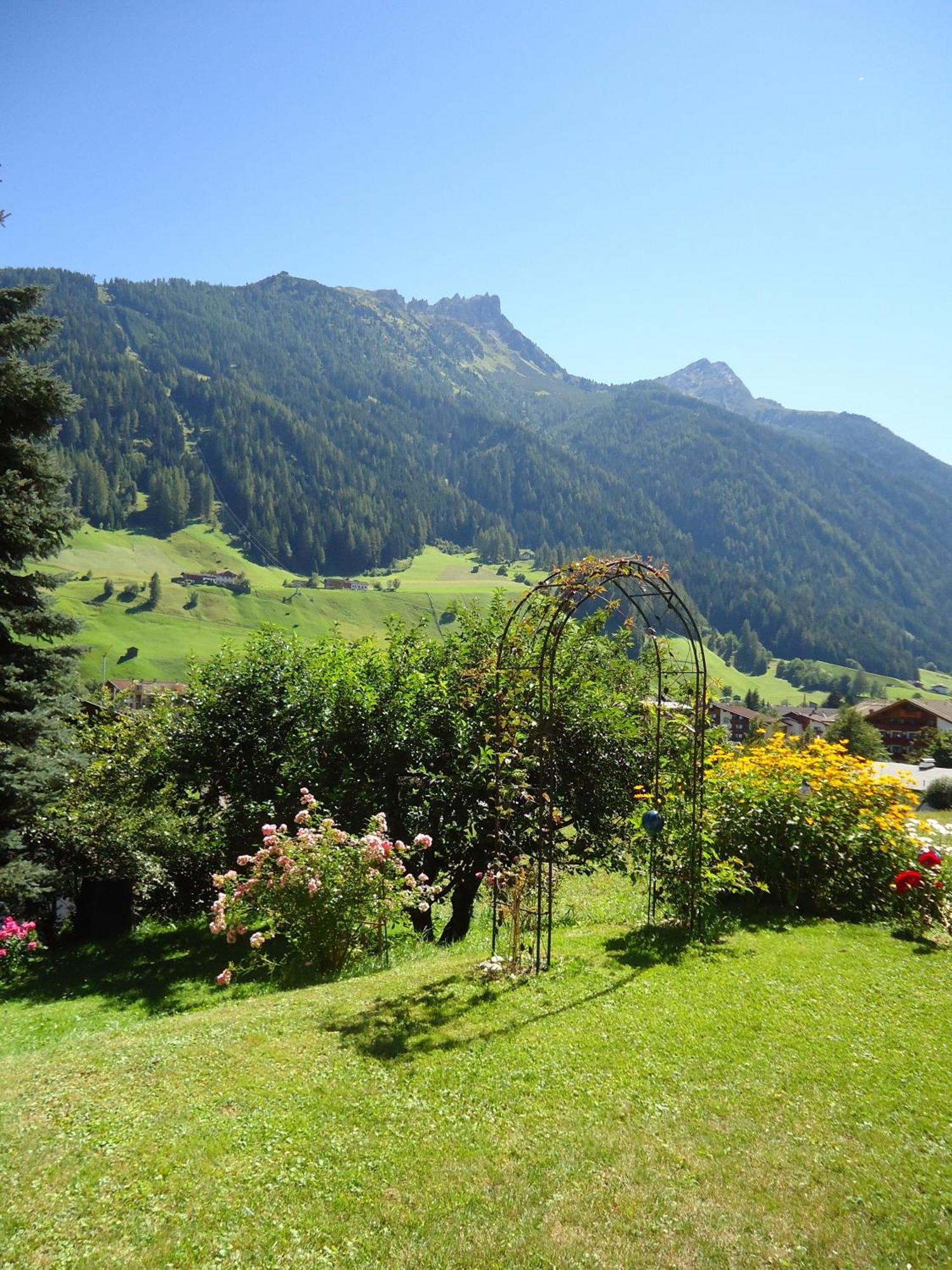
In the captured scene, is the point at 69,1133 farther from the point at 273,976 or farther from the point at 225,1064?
the point at 273,976

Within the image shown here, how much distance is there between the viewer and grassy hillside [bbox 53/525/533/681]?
11325 centimetres

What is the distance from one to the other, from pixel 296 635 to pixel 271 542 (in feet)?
592

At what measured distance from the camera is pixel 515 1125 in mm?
4672

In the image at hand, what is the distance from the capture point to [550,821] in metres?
9.21

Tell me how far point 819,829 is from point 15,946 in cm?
1322

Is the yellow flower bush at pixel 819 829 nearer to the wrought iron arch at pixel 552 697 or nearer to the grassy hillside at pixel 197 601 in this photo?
the wrought iron arch at pixel 552 697

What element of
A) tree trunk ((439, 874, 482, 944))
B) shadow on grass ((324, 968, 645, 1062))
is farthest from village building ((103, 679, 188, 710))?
shadow on grass ((324, 968, 645, 1062))

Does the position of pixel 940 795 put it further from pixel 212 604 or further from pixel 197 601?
pixel 212 604

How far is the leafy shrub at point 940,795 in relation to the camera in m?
33.2

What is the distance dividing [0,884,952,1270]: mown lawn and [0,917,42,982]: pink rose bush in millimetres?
4573

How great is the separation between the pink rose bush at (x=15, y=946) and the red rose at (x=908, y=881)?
513 inches

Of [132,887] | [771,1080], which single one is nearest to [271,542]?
[132,887]

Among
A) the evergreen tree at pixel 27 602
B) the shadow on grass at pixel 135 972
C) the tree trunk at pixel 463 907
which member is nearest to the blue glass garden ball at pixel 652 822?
the tree trunk at pixel 463 907

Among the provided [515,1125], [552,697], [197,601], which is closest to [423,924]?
[552,697]
